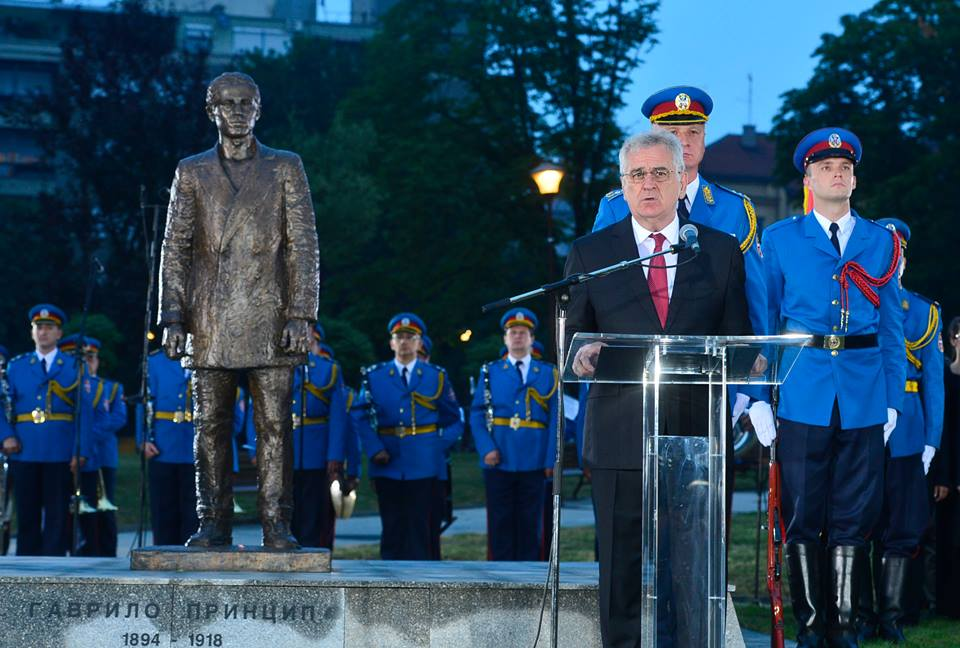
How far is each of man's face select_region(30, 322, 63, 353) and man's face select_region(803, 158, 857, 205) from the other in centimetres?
884

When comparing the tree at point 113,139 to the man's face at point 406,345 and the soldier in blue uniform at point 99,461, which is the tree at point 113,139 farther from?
the man's face at point 406,345

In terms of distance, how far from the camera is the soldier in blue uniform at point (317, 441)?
44.8ft

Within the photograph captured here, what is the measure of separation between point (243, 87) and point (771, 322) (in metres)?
2.97

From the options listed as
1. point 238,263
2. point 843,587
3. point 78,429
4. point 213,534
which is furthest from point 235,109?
point 78,429

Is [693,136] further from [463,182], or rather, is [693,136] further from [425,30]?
[425,30]

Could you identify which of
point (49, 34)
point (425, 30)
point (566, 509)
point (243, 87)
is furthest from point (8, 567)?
point (49, 34)

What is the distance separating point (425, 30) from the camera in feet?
138

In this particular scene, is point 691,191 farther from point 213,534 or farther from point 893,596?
point 893,596

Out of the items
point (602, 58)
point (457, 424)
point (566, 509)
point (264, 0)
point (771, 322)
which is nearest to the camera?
point (771, 322)

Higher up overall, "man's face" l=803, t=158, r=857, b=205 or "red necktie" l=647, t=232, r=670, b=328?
"man's face" l=803, t=158, r=857, b=205

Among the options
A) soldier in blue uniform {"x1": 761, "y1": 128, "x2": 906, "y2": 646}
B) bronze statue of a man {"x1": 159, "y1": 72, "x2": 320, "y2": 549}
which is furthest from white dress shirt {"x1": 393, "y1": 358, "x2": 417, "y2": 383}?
soldier in blue uniform {"x1": 761, "y1": 128, "x2": 906, "y2": 646}

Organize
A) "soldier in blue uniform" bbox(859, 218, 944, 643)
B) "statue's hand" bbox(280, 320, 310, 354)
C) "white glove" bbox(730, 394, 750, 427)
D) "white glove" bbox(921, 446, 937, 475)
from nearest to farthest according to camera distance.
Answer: "white glove" bbox(730, 394, 750, 427), "statue's hand" bbox(280, 320, 310, 354), "soldier in blue uniform" bbox(859, 218, 944, 643), "white glove" bbox(921, 446, 937, 475)

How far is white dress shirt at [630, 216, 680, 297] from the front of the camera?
20.4 ft

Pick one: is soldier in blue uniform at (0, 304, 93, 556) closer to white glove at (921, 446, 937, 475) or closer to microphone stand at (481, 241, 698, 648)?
white glove at (921, 446, 937, 475)
